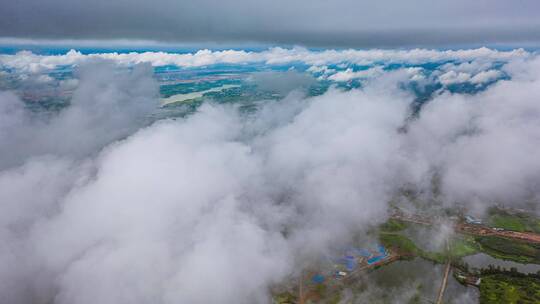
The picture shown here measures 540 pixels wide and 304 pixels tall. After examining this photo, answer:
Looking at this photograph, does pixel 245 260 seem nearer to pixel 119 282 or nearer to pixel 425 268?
pixel 119 282

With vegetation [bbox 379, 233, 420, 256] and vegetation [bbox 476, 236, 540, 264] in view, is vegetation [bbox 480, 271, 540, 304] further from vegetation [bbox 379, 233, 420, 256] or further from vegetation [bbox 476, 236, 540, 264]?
vegetation [bbox 379, 233, 420, 256]

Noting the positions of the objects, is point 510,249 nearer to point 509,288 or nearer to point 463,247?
point 463,247

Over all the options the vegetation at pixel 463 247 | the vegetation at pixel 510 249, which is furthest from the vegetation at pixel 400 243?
the vegetation at pixel 510 249

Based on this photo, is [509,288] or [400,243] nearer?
[509,288]

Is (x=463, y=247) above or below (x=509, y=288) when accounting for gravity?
below

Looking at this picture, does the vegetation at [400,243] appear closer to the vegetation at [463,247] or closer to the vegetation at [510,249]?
the vegetation at [463,247]

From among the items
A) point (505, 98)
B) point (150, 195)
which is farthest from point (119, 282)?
point (505, 98)

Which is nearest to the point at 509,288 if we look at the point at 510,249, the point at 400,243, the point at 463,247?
the point at 463,247
